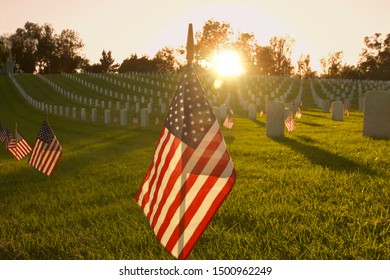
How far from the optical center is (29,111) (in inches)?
1615

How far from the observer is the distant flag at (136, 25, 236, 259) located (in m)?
3.75

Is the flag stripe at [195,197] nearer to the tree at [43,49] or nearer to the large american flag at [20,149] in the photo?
the large american flag at [20,149]

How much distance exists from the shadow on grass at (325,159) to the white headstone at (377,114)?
1653 mm

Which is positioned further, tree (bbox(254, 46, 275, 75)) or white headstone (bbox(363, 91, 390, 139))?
tree (bbox(254, 46, 275, 75))

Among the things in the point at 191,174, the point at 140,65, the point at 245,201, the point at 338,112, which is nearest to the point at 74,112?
the point at 338,112

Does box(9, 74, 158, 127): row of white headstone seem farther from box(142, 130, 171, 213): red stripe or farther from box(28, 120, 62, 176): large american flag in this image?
box(142, 130, 171, 213): red stripe

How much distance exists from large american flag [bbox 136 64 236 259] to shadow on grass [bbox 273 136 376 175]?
207 inches

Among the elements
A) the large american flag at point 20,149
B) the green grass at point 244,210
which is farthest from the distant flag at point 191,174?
the large american flag at point 20,149

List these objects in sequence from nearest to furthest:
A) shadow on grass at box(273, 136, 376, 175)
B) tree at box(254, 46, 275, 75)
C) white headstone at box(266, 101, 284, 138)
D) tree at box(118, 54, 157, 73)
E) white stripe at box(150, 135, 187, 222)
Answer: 1. white stripe at box(150, 135, 187, 222)
2. shadow on grass at box(273, 136, 376, 175)
3. white headstone at box(266, 101, 284, 138)
4. tree at box(254, 46, 275, 75)
5. tree at box(118, 54, 157, 73)

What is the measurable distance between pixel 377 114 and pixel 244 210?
8367 millimetres

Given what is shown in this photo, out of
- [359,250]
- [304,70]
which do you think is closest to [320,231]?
[359,250]

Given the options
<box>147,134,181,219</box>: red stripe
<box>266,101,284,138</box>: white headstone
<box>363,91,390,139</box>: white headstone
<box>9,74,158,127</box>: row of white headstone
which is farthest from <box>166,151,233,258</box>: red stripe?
<box>266,101,284,138</box>: white headstone

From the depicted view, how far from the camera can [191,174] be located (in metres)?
3.79

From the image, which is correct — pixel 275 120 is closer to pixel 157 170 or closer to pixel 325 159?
pixel 325 159
